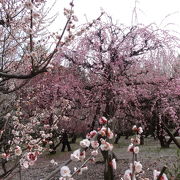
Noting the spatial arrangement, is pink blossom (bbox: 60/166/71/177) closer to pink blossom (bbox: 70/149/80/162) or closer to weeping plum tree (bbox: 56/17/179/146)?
pink blossom (bbox: 70/149/80/162)

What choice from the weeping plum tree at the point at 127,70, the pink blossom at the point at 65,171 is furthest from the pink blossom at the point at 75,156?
the weeping plum tree at the point at 127,70

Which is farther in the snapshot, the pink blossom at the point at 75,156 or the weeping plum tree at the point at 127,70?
the weeping plum tree at the point at 127,70

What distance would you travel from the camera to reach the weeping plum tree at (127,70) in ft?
27.3

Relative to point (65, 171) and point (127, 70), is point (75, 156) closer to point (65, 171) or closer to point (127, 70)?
point (65, 171)

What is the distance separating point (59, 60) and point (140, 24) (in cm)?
240

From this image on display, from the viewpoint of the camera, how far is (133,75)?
8570mm

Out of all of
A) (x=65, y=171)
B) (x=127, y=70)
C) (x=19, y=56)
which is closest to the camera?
(x=65, y=171)

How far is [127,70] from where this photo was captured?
8.52m

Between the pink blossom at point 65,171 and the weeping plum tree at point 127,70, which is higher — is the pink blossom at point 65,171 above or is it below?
below

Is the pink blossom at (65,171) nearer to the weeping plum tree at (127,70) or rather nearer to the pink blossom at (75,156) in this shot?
the pink blossom at (75,156)

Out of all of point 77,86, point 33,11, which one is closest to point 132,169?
point 33,11

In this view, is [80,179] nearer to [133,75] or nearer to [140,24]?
[133,75]

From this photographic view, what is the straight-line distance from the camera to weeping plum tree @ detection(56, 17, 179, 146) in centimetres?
833

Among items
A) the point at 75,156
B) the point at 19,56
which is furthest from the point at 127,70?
the point at 75,156
